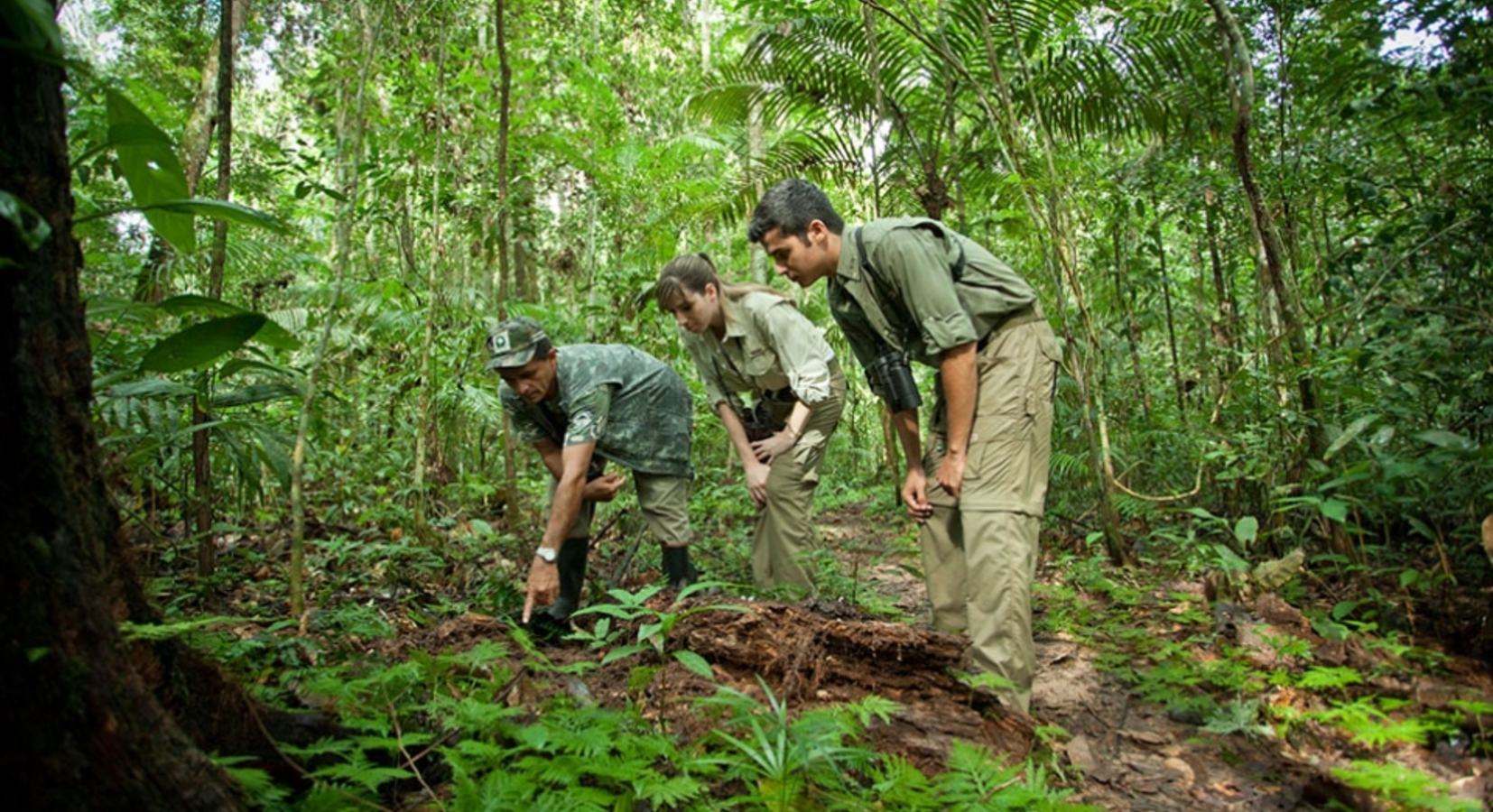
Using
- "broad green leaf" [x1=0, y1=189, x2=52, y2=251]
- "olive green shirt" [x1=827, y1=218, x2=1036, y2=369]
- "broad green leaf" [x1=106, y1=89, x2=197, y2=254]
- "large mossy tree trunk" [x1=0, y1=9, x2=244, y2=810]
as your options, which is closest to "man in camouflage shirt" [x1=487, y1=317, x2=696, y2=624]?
"olive green shirt" [x1=827, y1=218, x2=1036, y2=369]

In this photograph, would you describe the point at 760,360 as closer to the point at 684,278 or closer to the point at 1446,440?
the point at 684,278

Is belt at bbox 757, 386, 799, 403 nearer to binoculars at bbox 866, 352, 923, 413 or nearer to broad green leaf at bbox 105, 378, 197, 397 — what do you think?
binoculars at bbox 866, 352, 923, 413

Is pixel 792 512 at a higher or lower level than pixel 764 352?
lower

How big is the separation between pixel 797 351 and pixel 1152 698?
2154mm

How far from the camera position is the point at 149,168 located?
1.80 meters

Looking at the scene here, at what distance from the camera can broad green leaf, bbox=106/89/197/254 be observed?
1.54m

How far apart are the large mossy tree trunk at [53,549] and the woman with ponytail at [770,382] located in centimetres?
296

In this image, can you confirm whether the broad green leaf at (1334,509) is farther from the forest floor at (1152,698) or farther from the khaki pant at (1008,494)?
the khaki pant at (1008,494)

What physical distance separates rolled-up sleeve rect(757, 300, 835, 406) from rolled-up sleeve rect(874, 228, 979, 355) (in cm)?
101

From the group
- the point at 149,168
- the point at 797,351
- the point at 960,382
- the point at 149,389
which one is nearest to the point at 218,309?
the point at 149,168

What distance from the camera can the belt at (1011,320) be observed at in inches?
128

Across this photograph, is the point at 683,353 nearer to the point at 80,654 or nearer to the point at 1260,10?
the point at 1260,10

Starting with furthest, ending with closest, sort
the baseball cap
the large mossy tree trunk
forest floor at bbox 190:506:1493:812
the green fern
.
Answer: the baseball cap
forest floor at bbox 190:506:1493:812
the green fern
the large mossy tree trunk

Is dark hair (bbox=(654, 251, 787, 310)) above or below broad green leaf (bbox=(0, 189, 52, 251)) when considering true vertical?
above
